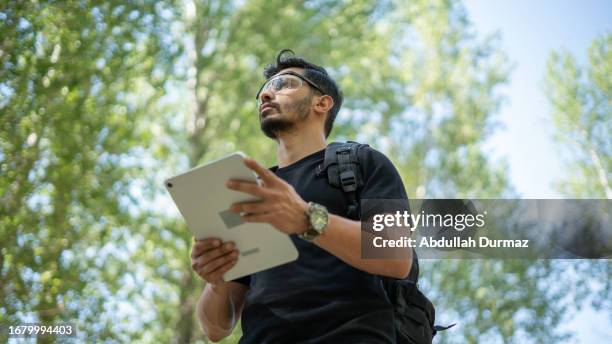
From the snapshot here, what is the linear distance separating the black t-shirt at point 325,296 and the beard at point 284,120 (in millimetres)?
306

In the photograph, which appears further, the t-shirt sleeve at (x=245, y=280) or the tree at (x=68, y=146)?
the tree at (x=68, y=146)

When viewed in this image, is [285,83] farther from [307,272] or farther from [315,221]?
[315,221]

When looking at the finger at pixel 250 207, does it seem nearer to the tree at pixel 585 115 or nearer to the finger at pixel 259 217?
the finger at pixel 259 217

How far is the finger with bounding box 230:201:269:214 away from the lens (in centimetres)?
154

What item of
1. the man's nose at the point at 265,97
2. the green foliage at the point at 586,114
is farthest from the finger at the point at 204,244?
the green foliage at the point at 586,114

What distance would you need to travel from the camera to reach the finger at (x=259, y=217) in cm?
154

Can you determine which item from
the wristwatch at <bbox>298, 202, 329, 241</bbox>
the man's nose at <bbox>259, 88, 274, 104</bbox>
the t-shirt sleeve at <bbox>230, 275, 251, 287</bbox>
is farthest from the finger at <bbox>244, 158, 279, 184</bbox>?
the man's nose at <bbox>259, 88, 274, 104</bbox>

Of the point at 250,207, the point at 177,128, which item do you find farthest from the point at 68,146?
the point at 250,207

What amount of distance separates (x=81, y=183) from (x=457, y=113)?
7.38 m

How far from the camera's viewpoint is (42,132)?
18.0ft

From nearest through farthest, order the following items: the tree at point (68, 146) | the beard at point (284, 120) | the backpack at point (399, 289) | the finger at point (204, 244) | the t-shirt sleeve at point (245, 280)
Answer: the finger at point (204, 244), the backpack at point (399, 289), the t-shirt sleeve at point (245, 280), the beard at point (284, 120), the tree at point (68, 146)

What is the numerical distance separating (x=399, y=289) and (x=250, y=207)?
53cm

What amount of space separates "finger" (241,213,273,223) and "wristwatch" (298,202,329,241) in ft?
0.31

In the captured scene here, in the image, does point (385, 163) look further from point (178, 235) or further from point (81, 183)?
point (178, 235)
